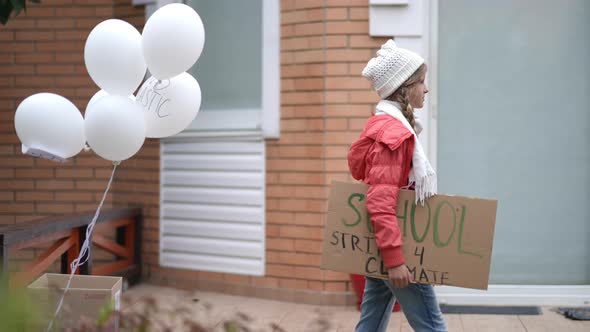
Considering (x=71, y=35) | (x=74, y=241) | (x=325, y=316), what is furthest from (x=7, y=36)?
(x=325, y=316)

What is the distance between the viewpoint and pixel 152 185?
6.65 m

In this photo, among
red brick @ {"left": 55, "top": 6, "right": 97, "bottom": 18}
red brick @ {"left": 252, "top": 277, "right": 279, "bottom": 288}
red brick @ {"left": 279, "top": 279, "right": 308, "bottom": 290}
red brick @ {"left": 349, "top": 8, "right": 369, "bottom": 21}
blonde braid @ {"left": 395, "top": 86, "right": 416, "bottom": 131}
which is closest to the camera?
blonde braid @ {"left": 395, "top": 86, "right": 416, "bottom": 131}

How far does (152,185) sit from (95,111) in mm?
3314

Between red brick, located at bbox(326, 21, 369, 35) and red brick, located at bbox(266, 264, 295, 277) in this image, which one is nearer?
red brick, located at bbox(326, 21, 369, 35)

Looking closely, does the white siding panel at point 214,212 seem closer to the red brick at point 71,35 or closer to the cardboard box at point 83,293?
the red brick at point 71,35

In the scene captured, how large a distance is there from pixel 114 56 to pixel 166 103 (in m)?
0.41

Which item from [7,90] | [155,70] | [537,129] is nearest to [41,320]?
[155,70]

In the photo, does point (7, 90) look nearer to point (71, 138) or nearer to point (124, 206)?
point (124, 206)

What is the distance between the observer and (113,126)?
335cm

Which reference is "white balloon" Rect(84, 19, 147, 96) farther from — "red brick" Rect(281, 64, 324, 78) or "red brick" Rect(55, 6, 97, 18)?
"red brick" Rect(55, 6, 97, 18)

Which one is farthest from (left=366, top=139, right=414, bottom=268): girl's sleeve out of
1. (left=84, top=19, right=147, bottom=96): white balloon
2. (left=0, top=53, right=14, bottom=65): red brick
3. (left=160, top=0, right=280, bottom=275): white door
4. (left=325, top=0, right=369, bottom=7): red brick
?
(left=0, top=53, right=14, bottom=65): red brick

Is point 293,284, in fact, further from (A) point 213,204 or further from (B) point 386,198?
(B) point 386,198

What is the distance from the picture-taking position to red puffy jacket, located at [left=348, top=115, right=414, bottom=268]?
125 inches

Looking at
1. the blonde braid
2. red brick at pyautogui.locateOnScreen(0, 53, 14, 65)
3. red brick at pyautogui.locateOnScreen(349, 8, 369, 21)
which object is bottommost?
the blonde braid
